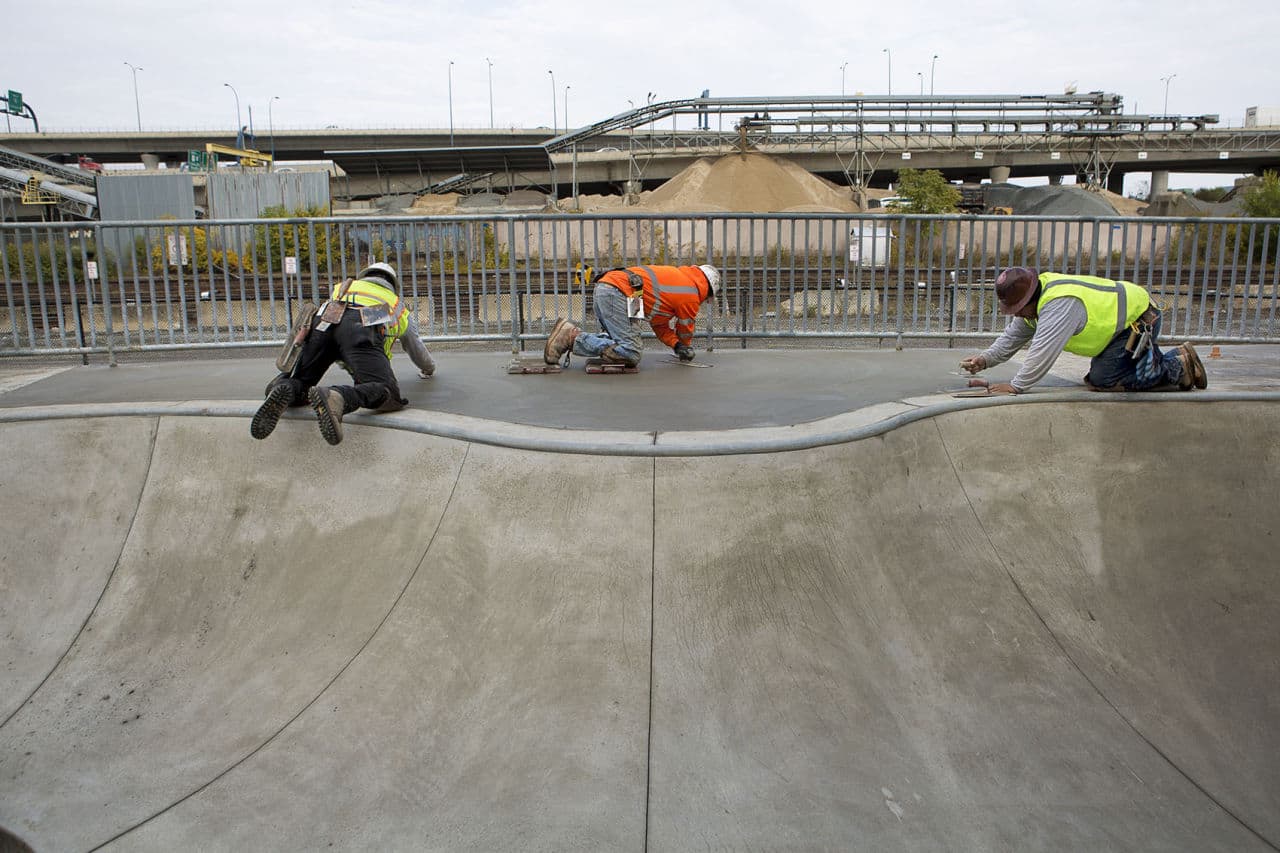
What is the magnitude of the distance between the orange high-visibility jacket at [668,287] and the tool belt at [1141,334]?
364 cm

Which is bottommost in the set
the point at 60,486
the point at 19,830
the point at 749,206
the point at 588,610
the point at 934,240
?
the point at 19,830

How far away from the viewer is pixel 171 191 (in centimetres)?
3797

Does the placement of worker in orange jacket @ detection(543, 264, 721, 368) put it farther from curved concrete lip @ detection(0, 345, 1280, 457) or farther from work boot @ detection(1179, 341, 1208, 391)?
work boot @ detection(1179, 341, 1208, 391)

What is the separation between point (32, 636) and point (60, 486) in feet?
3.43

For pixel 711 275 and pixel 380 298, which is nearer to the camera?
pixel 380 298

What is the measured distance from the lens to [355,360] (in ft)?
19.2

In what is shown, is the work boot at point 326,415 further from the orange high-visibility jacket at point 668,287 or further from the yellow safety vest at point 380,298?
the orange high-visibility jacket at point 668,287

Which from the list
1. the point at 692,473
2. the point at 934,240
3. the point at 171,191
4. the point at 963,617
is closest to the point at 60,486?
the point at 692,473

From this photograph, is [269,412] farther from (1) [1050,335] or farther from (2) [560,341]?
(1) [1050,335]

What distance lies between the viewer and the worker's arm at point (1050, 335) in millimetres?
5801

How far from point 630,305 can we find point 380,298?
2654 mm

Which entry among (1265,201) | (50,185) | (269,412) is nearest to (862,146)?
(1265,201)

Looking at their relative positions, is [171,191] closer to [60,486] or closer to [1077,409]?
[60,486]

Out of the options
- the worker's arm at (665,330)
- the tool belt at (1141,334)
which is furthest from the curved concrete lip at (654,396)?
the tool belt at (1141,334)
